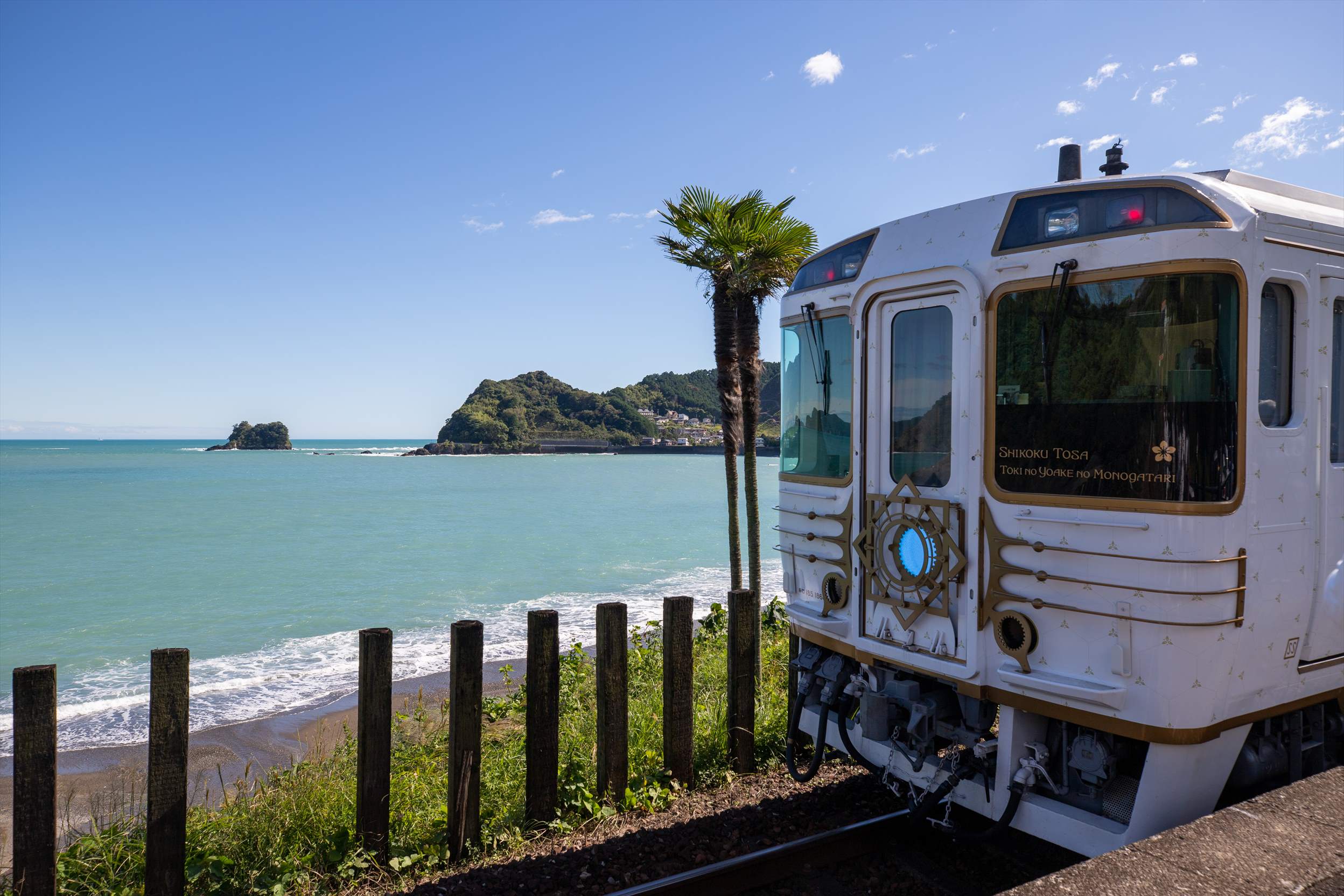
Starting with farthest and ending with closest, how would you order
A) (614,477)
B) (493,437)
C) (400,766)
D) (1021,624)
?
(493,437)
(614,477)
(400,766)
(1021,624)

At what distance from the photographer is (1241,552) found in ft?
10.8

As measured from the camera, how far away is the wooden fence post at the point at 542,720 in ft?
15.9

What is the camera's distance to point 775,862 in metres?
4.33

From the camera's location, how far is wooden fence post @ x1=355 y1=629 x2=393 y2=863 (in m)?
4.41

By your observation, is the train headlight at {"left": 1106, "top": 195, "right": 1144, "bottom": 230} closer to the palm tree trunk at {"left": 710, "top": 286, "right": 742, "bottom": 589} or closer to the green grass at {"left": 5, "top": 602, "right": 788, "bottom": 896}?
the green grass at {"left": 5, "top": 602, "right": 788, "bottom": 896}

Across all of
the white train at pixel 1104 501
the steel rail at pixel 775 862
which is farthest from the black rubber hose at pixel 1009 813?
the steel rail at pixel 775 862

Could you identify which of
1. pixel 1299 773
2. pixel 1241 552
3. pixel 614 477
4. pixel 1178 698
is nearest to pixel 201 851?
pixel 1178 698

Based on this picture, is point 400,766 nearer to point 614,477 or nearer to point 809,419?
point 809,419

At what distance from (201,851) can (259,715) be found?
8.24m

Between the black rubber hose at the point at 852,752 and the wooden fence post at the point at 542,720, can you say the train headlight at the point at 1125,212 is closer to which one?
the black rubber hose at the point at 852,752

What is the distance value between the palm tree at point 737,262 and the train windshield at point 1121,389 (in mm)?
5603

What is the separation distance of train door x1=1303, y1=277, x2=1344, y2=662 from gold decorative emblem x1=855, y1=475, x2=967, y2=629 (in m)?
1.53

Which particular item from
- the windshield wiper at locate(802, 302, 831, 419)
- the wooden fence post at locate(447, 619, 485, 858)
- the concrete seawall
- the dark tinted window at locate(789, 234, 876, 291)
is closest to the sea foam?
the wooden fence post at locate(447, 619, 485, 858)

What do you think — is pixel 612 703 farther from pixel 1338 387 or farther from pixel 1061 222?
pixel 1338 387
